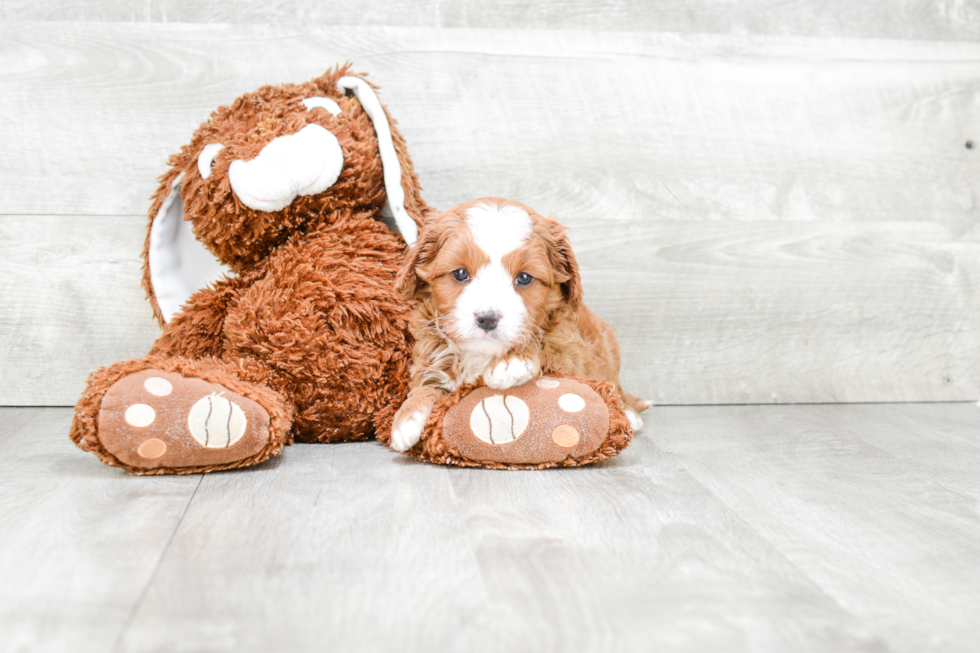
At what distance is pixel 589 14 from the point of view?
1.62 m

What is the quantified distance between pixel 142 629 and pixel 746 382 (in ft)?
4.49

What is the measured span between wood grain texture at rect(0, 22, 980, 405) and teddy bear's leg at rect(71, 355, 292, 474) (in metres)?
0.52

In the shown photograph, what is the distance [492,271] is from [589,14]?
777 millimetres

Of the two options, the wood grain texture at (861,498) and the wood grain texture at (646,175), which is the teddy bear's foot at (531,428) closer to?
the wood grain texture at (861,498)

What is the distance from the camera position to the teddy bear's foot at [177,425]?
1.05 meters

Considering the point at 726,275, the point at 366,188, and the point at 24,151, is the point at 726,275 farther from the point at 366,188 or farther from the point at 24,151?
the point at 24,151

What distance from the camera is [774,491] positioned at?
111 cm

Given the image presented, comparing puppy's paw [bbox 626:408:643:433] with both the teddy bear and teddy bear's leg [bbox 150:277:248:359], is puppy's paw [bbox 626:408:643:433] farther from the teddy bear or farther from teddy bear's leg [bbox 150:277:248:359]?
teddy bear's leg [bbox 150:277:248:359]

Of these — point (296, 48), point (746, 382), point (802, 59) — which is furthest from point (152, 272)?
point (802, 59)

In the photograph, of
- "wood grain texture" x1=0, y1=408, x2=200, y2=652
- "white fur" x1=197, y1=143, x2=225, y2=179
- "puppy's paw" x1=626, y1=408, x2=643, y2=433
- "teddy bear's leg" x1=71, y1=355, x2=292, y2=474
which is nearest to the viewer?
"wood grain texture" x1=0, y1=408, x2=200, y2=652

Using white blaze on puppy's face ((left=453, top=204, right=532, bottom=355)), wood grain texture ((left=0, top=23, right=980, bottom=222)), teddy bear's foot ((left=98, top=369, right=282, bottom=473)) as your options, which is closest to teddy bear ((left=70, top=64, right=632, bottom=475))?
teddy bear's foot ((left=98, top=369, right=282, bottom=473))

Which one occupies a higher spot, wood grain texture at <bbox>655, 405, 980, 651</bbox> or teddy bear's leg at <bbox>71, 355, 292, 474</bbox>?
teddy bear's leg at <bbox>71, 355, 292, 474</bbox>

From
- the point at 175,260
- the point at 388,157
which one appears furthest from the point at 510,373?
the point at 175,260

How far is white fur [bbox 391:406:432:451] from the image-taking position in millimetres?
1169
